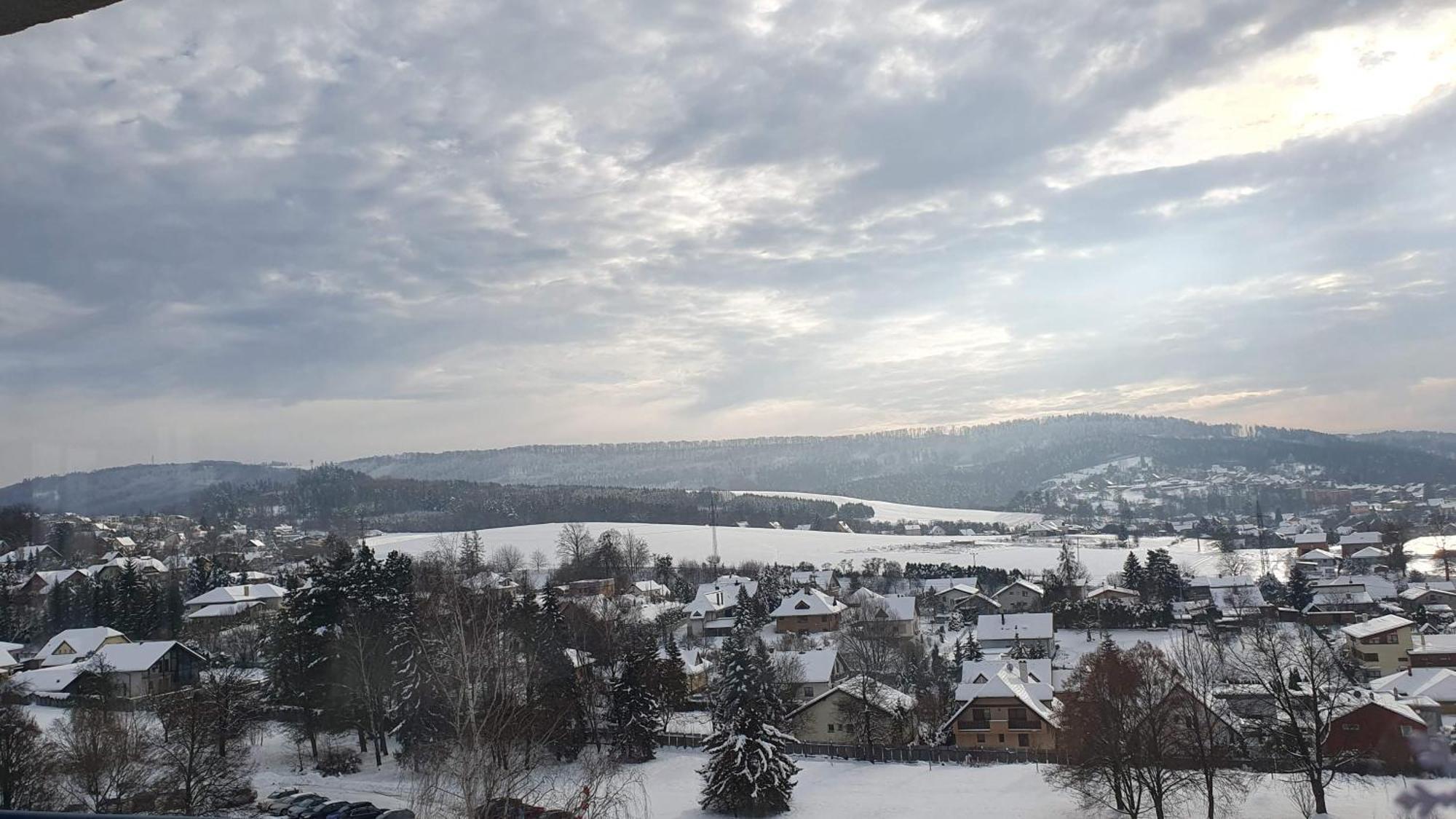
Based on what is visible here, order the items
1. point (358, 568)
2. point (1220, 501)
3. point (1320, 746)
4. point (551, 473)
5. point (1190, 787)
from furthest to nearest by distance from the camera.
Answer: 1. point (551, 473)
2. point (1220, 501)
3. point (358, 568)
4. point (1190, 787)
5. point (1320, 746)

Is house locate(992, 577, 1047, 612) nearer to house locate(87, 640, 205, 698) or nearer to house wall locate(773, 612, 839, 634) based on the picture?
house wall locate(773, 612, 839, 634)

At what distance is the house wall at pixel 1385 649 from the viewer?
1008 inches

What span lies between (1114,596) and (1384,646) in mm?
14286

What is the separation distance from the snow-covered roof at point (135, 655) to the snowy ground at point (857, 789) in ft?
13.8

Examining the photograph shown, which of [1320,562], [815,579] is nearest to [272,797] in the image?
[815,579]

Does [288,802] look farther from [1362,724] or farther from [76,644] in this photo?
[76,644]

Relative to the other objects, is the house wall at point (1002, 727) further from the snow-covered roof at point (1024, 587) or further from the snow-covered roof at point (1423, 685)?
the snow-covered roof at point (1024, 587)

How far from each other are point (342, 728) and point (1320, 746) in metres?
18.7

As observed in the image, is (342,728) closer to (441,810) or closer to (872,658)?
(441,810)

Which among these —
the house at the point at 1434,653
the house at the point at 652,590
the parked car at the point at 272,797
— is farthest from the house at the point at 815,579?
the parked car at the point at 272,797

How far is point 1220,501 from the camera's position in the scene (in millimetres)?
94375

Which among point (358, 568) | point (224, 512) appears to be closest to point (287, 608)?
point (358, 568)

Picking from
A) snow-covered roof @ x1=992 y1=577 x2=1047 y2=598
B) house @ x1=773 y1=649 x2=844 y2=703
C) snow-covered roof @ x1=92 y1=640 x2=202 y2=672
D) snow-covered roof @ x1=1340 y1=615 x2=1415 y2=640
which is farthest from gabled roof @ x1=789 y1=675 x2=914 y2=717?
snow-covered roof @ x1=992 y1=577 x2=1047 y2=598

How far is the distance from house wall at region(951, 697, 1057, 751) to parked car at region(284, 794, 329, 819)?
538 inches
